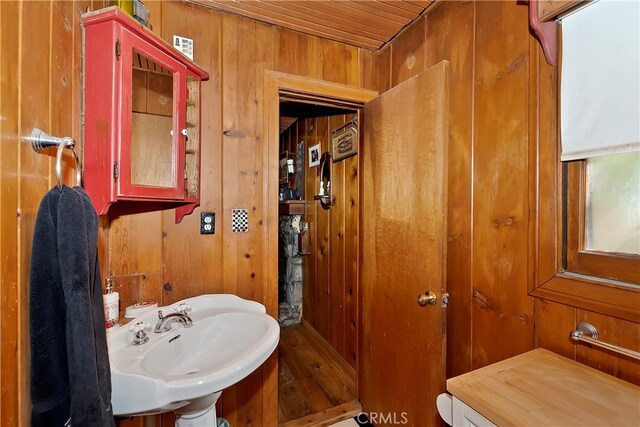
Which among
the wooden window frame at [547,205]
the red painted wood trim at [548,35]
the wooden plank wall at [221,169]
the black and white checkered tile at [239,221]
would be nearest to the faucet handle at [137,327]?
the wooden plank wall at [221,169]

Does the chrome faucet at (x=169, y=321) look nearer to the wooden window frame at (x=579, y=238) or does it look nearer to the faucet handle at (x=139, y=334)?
the faucet handle at (x=139, y=334)

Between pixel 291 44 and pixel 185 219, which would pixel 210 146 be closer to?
pixel 185 219

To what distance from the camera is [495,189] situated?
1174mm

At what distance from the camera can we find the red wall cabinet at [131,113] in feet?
3.12

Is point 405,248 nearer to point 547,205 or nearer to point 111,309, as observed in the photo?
point 547,205

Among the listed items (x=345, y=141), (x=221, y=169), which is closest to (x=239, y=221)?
(x=221, y=169)

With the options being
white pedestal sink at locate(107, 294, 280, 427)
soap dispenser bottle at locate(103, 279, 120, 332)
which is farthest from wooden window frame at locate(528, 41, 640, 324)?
soap dispenser bottle at locate(103, 279, 120, 332)

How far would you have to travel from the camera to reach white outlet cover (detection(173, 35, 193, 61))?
142 centimetres

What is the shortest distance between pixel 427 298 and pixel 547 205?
0.62 m

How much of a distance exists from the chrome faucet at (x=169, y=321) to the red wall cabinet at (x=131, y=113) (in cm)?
49

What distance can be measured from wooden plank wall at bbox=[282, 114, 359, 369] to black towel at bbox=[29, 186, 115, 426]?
5.56 ft

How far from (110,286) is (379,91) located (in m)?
1.88

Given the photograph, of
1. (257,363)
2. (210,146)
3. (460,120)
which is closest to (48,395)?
(257,363)

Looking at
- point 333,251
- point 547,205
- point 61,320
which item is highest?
point 547,205
